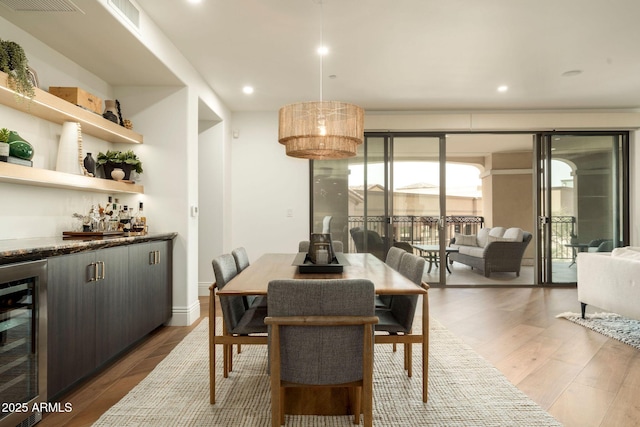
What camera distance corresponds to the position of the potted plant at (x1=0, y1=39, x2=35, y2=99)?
2.01m

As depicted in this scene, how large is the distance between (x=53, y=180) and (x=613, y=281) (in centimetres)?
454

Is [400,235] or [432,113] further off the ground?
[432,113]

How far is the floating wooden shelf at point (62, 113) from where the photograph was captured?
86.7 inches

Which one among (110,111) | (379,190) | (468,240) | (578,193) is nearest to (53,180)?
(110,111)

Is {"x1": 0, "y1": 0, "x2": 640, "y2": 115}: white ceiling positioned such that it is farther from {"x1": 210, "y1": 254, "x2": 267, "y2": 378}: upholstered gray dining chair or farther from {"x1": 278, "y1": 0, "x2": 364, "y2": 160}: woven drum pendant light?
{"x1": 210, "y1": 254, "x2": 267, "y2": 378}: upholstered gray dining chair

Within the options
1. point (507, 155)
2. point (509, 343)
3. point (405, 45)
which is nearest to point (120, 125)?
point (405, 45)

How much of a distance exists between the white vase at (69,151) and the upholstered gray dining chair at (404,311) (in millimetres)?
2440

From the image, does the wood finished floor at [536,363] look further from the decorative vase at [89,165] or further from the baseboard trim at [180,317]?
the decorative vase at [89,165]

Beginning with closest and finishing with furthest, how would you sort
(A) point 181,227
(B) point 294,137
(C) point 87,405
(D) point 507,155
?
(C) point 87,405, (B) point 294,137, (A) point 181,227, (D) point 507,155

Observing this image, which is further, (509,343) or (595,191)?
(595,191)

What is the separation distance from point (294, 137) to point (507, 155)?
7609 mm

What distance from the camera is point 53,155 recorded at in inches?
110

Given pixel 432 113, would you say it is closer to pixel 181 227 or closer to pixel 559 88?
pixel 559 88

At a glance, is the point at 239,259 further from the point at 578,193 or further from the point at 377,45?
the point at 578,193
